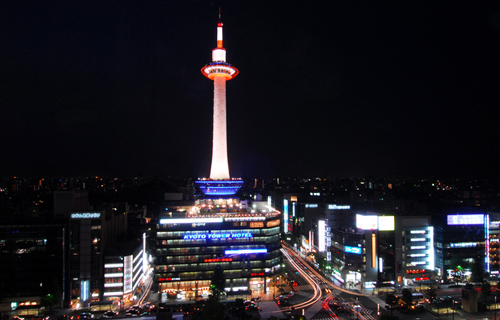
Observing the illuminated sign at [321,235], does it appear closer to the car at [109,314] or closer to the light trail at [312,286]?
the light trail at [312,286]

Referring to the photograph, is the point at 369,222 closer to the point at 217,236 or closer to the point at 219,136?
the point at 217,236

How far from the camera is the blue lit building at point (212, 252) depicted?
3472 centimetres

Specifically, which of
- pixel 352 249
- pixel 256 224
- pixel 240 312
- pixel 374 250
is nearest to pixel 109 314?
pixel 240 312

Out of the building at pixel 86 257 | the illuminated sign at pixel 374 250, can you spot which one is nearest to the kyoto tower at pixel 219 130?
the building at pixel 86 257

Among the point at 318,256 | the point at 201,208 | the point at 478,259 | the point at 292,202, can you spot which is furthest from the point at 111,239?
the point at 478,259

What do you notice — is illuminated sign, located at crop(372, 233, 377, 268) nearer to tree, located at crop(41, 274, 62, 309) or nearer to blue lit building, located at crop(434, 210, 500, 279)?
blue lit building, located at crop(434, 210, 500, 279)

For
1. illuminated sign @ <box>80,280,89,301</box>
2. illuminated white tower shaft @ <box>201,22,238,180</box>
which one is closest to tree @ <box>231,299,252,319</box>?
illuminated sign @ <box>80,280,89,301</box>

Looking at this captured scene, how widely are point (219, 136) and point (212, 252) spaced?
20.2 metres

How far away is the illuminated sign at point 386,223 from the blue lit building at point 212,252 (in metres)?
11.6

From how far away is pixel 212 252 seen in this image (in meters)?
35.5

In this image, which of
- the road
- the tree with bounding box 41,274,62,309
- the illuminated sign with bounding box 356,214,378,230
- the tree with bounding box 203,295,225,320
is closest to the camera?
the tree with bounding box 203,295,225,320

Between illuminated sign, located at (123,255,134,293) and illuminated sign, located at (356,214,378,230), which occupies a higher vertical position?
illuminated sign, located at (356,214,378,230)

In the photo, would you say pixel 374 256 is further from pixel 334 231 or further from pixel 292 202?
pixel 292 202

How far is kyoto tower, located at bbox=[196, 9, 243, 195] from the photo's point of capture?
49.0 m
